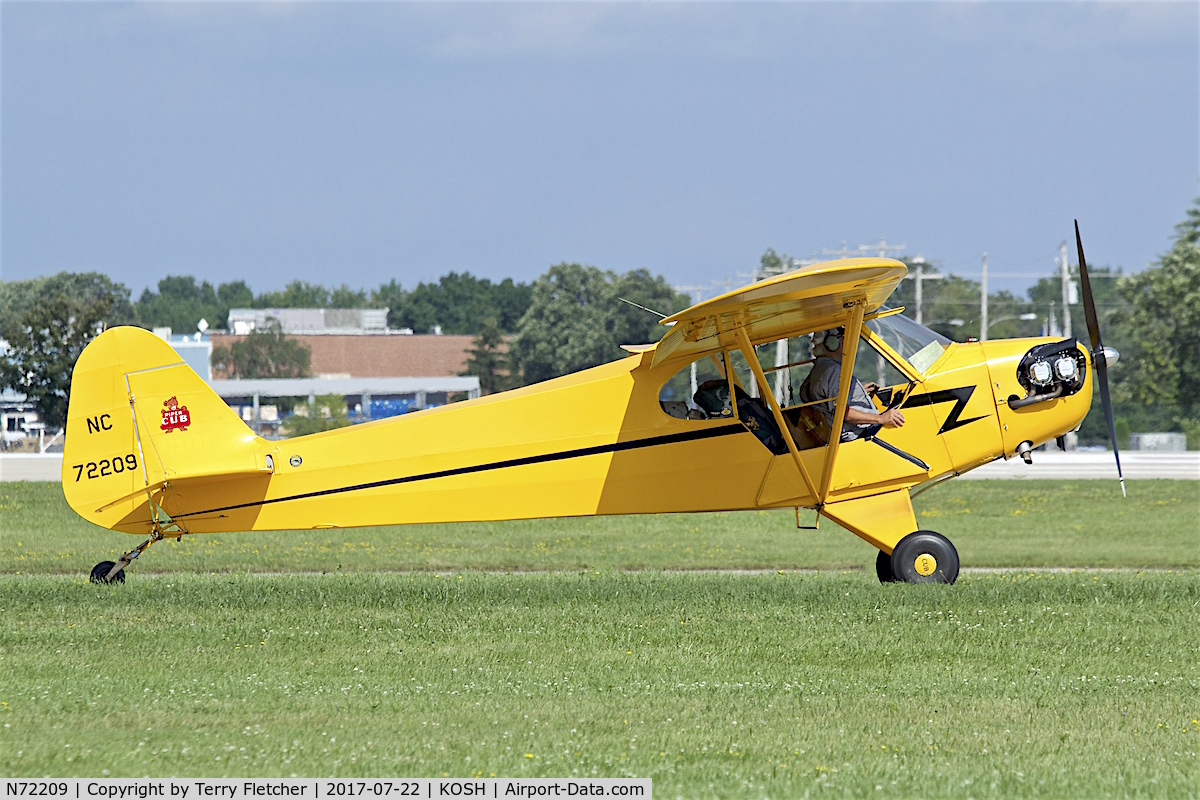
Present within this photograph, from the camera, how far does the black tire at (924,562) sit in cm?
1101

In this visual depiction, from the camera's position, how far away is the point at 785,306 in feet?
33.2

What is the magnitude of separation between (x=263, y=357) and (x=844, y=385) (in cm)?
7900

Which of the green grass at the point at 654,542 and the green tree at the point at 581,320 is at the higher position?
the green tree at the point at 581,320

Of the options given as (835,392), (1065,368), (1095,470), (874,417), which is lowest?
(1095,470)

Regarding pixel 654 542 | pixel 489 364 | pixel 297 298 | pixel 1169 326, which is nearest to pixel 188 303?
pixel 297 298

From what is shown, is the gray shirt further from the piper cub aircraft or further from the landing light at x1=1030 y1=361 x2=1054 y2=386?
the landing light at x1=1030 y1=361 x2=1054 y2=386

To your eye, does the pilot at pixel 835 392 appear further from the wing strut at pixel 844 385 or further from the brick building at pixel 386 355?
the brick building at pixel 386 355

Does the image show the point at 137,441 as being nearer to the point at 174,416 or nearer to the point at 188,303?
the point at 174,416

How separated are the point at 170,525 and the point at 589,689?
5.31 metres

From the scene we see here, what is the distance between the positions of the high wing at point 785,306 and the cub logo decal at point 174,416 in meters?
4.25

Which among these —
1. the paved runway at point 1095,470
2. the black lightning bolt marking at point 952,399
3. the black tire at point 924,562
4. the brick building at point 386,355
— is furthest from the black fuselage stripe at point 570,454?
the brick building at point 386,355

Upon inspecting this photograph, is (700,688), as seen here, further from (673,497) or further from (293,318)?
(293,318)

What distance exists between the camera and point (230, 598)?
433 inches

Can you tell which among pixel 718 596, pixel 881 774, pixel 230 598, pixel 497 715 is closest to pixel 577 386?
pixel 718 596
